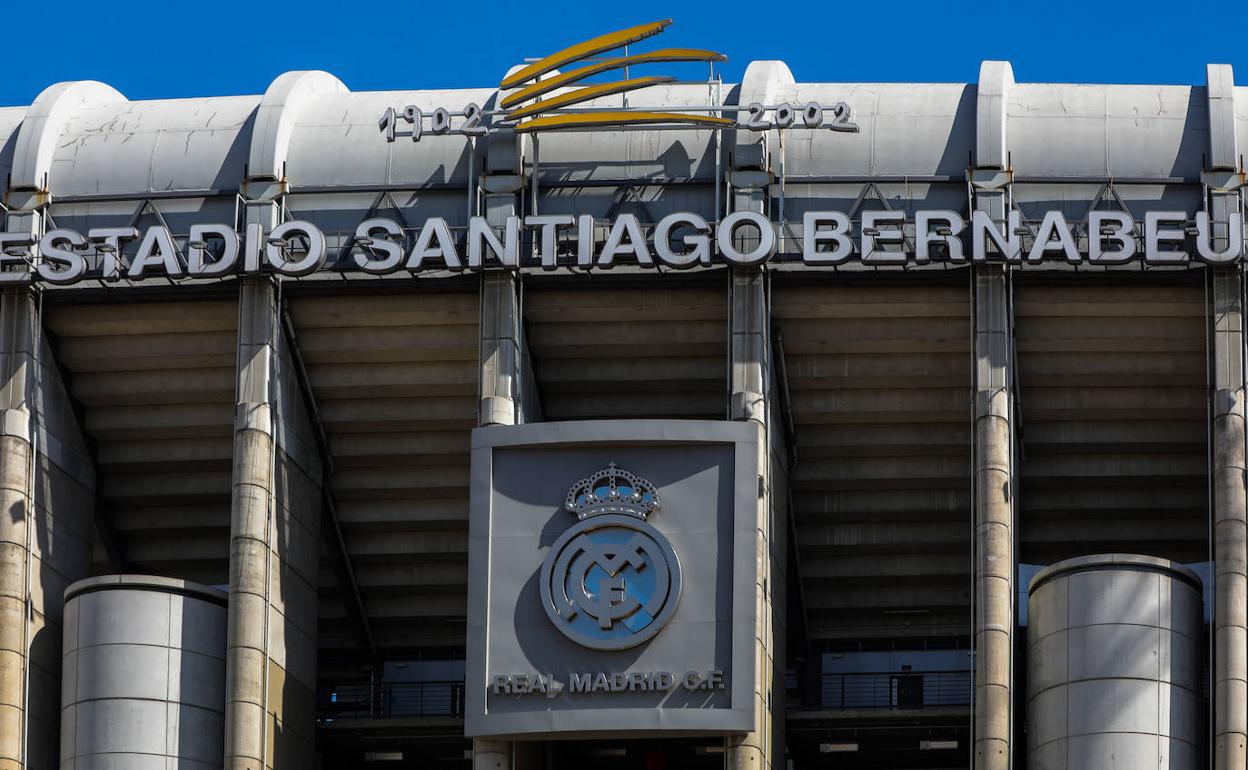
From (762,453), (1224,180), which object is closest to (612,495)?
(762,453)

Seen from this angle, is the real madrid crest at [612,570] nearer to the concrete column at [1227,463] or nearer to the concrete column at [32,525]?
the concrete column at [1227,463]

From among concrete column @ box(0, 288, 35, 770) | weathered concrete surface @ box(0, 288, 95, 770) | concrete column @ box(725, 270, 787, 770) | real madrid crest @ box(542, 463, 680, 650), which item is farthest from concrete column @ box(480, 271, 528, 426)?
concrete column @ box(0, 288, 35, 770)

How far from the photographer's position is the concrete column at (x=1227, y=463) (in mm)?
73062

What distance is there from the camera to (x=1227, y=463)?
75562 millimetres

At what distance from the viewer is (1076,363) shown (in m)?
78.7

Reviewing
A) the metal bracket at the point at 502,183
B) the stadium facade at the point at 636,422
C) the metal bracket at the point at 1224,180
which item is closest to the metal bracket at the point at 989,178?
the stadium facade at the point at 636,422

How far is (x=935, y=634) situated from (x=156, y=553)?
2094 cm

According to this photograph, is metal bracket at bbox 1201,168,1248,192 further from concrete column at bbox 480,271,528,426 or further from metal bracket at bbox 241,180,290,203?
metal bracket at bbox 241,180,290,203

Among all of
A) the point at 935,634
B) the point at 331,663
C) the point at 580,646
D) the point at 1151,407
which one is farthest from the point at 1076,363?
the point at 331,663

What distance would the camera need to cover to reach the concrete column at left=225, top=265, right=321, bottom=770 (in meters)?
76.1

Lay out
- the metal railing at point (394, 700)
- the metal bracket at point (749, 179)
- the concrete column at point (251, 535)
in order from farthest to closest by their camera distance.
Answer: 1. the metal railing at point (394, 700)
2. the metal bracket at point (749, 179)
3. the concrete column at point (251, 535)

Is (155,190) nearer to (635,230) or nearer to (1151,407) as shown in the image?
(635,230)

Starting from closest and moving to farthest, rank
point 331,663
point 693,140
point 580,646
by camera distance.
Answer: point 580,646
point 693,140
point 331,663

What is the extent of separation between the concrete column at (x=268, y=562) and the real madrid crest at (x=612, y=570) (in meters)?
7.40
